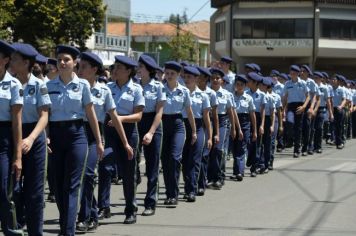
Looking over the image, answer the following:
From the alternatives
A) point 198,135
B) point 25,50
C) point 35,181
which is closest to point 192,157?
point 198,135

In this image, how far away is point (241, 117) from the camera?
A: 1395cm

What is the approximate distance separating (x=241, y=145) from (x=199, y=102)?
2692 millimetres

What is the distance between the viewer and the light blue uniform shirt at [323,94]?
1975 centimetres

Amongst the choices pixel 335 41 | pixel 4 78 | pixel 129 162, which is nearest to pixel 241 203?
pixel 129 162

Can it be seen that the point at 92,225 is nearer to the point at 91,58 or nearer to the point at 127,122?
the point at 127,122

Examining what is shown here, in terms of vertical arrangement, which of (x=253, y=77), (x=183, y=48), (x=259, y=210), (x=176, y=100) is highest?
(x=183, y=48)

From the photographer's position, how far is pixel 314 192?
12.4m

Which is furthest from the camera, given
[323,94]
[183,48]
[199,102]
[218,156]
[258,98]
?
[183,48]

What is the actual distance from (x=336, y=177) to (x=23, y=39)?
22.4m

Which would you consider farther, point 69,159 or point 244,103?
point 244,103

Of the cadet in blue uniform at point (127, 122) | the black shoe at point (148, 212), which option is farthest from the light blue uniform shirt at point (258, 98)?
the cadet in blue uniform at point (127, 122)

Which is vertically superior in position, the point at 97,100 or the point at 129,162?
the point at 97,100

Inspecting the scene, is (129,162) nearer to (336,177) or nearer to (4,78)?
(4,78)

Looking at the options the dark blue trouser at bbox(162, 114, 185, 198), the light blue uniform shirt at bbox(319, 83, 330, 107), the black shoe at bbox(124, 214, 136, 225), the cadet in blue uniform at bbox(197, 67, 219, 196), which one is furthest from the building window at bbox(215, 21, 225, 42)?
the black shoe at bbox(124, 214, 136, 225)
